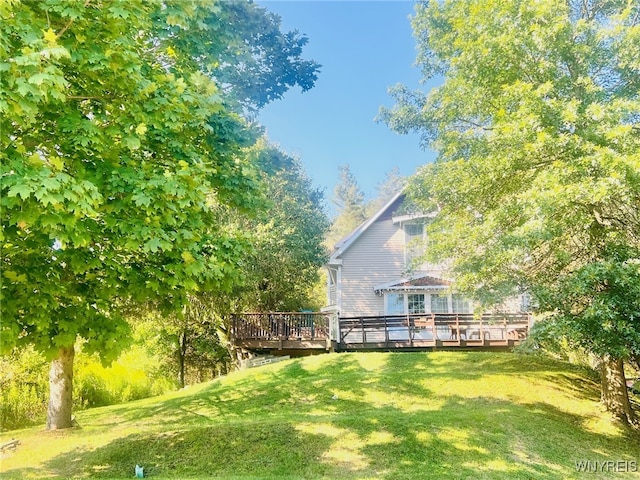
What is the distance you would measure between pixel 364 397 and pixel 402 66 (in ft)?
31.4

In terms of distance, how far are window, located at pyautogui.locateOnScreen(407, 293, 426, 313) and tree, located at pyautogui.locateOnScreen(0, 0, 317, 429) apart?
11272 mm

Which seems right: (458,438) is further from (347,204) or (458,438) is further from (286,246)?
(347,204)

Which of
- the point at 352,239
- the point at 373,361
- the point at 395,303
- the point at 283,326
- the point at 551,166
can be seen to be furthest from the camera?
the point at 352,239

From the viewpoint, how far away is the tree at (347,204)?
147 feet

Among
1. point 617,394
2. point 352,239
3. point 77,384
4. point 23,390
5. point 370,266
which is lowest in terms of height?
point 77,384

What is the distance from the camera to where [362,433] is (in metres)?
6.64

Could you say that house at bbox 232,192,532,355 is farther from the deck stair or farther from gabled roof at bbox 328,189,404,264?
the deck stair

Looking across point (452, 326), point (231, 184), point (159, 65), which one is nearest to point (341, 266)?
point (452, 326)

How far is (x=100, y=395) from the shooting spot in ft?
42.7

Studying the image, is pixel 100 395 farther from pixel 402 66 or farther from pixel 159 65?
pixel 402 66

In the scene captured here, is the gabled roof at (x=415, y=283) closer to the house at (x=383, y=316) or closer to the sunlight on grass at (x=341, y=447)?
the house at (x=383, y=316)

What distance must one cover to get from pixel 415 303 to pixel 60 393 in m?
12.0

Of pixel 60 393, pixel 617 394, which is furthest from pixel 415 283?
pixel 60 393

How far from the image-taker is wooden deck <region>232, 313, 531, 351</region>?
13.5 meters
